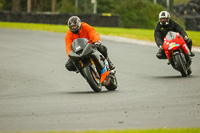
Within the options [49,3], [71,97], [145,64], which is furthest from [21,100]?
[49,3]

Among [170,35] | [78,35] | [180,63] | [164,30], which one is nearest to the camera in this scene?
[78,35]

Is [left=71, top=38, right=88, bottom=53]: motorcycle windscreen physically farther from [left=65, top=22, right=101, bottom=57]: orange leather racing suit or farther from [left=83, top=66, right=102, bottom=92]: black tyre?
[left=65, top=22, right=101, bottom=57]: orange leather racing suit

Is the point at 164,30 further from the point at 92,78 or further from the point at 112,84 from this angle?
the point at 92,78

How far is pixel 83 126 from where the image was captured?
21.8 ft

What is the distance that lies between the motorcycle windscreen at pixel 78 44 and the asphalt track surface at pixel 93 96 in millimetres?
930

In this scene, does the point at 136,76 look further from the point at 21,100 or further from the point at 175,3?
the point at 175,3

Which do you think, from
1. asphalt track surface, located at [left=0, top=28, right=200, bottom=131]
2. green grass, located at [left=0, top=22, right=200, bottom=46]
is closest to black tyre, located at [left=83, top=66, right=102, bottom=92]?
asphalt track surface, located at [left=0, top=28, right=200, bottom=131]

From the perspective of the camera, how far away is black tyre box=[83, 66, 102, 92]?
33.3 ft

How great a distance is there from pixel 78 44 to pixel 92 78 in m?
0.72

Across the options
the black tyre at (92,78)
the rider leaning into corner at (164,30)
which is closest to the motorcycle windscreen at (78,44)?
the black tyre at (92,78)

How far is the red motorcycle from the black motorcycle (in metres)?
3.23

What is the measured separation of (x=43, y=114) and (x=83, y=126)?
1302 mm

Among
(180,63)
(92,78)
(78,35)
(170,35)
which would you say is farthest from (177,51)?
(92,78)

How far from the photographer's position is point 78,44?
1029 centimetres
